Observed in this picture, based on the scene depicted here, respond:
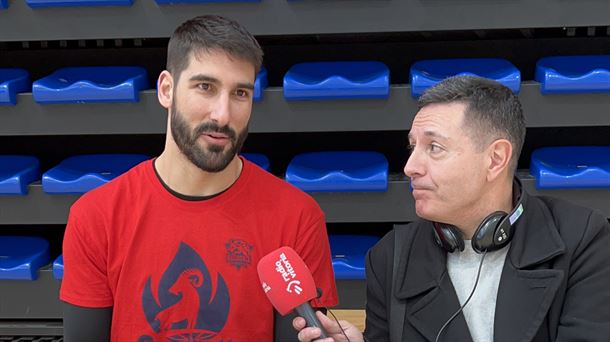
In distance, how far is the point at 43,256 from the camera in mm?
2023

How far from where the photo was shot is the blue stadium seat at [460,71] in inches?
67.3

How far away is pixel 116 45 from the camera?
2113 mm

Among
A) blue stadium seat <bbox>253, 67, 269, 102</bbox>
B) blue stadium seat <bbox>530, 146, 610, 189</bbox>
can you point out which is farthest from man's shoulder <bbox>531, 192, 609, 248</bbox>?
blue stadium seat <bbox>253, 67, 269, 102</bbox>

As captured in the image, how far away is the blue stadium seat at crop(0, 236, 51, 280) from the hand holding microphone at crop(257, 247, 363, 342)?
1.10 meters

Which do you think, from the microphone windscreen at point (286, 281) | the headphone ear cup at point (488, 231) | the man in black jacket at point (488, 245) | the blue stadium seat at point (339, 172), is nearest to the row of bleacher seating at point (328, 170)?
the blue stadium seat at point (339, 172)

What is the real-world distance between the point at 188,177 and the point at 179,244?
15 cm

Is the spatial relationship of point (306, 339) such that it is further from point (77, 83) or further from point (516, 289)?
point (77, 83)

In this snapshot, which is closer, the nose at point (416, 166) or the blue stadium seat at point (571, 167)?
→ the nose at point (416, 166)

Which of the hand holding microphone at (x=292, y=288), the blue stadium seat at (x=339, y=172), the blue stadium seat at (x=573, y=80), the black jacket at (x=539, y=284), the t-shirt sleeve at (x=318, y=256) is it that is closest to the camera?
the hand holding microphone at (x=292, y=288)

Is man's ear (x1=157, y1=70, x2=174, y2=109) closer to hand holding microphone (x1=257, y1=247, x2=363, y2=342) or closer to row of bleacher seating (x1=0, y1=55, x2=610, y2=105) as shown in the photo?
row of bleacher seating (x1=0, y1=55, x2=610, y2=105)

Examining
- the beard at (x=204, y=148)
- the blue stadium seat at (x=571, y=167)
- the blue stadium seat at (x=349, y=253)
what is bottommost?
the blue stadium seat at (x=349, y=253)

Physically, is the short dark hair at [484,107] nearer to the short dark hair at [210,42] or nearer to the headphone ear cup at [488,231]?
the headphone ear cup at [488,231]

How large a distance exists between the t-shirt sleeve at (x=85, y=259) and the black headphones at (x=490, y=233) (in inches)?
29.2

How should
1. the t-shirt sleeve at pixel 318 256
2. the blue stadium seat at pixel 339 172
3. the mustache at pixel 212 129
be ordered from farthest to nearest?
the blue stadium seat at pixel 339 172 < the t-shirt sleeve at pixel 318 256 < the mustache at pixel 212 129
